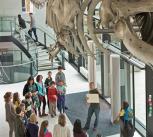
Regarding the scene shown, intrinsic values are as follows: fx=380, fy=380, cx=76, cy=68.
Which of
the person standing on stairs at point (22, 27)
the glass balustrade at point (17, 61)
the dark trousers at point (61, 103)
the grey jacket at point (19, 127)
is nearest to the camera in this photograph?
the grey jacket at point (19, 127)

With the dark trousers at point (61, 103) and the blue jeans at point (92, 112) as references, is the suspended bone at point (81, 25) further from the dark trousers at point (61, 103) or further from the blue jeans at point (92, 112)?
the dark trousers at point (61, 103)

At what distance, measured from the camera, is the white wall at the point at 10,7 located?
74.1 feet

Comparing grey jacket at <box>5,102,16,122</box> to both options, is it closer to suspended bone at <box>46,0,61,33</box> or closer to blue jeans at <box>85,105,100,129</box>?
blue jeans at <box>85,105,100,129</box>

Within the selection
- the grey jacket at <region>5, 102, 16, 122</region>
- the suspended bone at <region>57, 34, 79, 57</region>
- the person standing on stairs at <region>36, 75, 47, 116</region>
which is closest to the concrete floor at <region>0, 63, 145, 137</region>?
the person standing on stairs at <region>36, 75, 47, 116</region>

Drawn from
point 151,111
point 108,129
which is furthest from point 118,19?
point 108,129

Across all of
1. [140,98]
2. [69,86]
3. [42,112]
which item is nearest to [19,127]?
[42,112]

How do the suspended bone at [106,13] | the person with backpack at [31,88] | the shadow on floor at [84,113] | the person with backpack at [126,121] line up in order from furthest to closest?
1. the shadow on floor at [84,113]
2. the person with backpack at [31,88]
3. the person with backpack at [126,121]
4. the suspended bone at [106,13]

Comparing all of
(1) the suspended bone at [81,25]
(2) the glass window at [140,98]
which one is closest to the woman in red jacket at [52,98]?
(2) the glass window at [140,98]

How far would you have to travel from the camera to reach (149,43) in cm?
93

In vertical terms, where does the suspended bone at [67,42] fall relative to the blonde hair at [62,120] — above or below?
above

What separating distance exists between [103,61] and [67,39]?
40.9 ft

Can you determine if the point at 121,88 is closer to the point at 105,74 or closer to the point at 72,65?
the point at 105,74

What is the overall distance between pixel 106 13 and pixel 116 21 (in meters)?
0.07

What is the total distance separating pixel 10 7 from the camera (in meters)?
22.8
